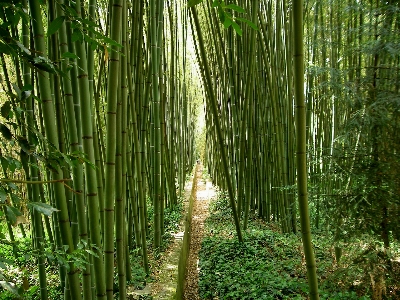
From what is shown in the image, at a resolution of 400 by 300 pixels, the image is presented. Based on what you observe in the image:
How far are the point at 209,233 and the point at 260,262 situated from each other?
127 cm

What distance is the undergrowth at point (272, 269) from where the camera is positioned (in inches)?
87.4

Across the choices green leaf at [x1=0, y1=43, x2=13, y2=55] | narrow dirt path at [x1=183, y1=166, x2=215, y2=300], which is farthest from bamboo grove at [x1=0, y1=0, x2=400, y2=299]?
narrow dirt path at [x1=183, y1=166, x2=215, y2=300]

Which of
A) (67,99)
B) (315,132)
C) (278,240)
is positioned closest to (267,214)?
(278,240)

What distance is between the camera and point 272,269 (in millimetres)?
2715

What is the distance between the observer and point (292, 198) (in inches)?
145

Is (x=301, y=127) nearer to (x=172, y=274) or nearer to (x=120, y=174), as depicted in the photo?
(x=120, y=174)

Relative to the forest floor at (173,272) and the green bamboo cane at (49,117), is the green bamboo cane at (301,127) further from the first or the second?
the forest floor at (173,272)

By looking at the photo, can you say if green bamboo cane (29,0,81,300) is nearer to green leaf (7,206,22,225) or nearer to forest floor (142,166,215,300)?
green leaf (7,206,22,225)

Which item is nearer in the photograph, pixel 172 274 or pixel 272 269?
pixel 172 274

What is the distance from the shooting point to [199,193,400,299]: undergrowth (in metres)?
2.22

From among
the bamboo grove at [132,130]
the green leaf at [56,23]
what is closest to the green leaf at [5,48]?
the bamboo grove at [132,130]

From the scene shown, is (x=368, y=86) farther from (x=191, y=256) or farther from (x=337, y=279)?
(x=191, y=256)

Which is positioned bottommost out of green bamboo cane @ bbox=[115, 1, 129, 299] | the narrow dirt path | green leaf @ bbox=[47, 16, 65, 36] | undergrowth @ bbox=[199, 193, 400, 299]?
the narrow dirt path

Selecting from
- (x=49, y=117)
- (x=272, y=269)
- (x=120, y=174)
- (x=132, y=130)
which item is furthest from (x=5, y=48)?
(x=272, y=269)
